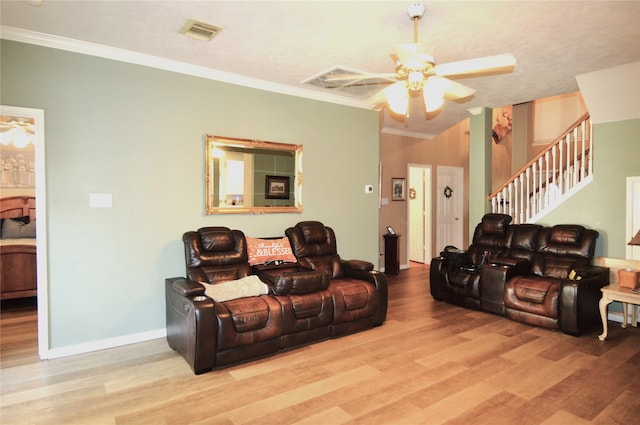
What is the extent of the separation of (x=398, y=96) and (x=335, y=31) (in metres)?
0.84

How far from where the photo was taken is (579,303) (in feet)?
12.4

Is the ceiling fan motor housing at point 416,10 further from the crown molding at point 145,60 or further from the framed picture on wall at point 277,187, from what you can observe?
the framed picture on wall at point 277,187

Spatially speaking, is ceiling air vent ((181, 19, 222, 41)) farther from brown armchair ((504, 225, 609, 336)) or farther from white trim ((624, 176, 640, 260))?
white trim ((624, 176, 640, 260))

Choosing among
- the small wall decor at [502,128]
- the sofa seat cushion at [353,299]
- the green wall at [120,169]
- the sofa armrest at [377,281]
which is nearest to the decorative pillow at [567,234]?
the sofa armrest at [377,281]

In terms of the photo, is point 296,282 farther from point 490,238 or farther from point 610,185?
point 610,185

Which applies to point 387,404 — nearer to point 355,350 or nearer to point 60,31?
point 355,350

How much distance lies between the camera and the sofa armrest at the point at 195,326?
294cm

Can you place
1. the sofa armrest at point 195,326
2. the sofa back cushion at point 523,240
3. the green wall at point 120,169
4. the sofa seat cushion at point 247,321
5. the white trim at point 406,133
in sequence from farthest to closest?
the white trim at point 406,133, the sofa back cushion at point 523,240, the green wall at point 120,169, the sofa seat cushion at point 247,321, the sofa armrest at point 195,326

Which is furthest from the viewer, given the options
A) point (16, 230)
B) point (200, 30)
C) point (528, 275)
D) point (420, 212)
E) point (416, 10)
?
Answer: point (420, 212)

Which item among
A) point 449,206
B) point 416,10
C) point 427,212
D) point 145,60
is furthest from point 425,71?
point 449,206

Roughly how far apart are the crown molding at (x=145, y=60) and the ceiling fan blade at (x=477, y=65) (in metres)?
1.46

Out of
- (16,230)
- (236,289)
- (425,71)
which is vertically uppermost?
(425,71)

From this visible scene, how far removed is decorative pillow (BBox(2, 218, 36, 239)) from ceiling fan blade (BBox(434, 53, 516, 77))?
575cm

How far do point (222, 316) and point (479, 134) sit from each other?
4830 millimetres
